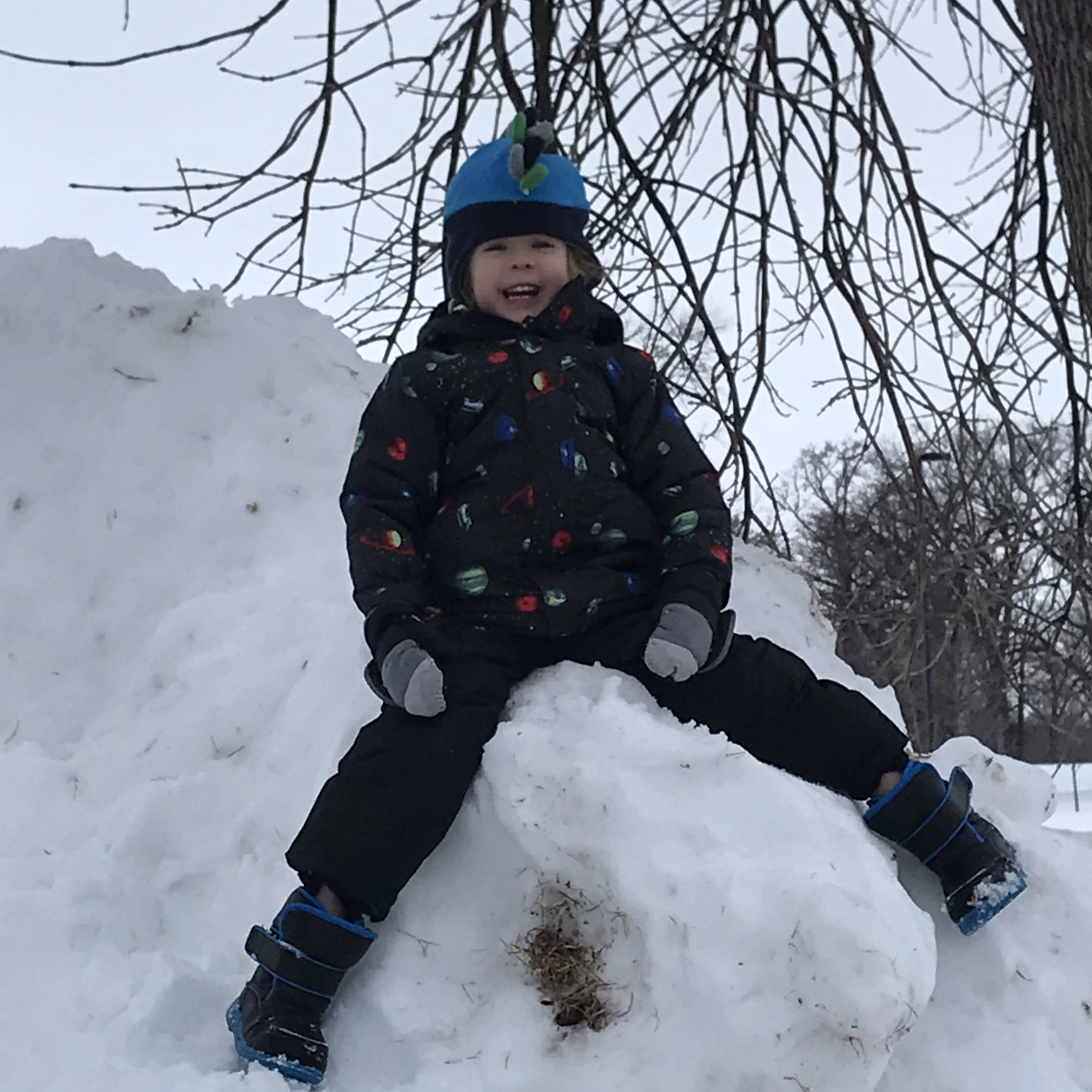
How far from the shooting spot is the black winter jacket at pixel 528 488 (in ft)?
5.64

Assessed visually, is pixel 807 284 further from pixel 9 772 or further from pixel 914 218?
pixel 9 772

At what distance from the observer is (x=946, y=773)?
2012 mm

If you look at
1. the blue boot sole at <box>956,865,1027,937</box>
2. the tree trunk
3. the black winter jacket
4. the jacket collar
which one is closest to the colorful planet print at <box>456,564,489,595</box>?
the black winter jacket

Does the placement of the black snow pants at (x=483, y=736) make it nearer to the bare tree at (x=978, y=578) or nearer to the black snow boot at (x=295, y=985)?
the black snow boot at (x=295, y=985)

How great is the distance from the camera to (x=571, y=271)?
6.70 feet

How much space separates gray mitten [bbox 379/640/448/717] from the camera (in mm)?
1543

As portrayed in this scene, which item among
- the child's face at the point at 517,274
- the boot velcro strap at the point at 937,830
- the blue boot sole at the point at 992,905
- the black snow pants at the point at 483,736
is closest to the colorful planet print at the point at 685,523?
the black snow pants at the point at 483,736

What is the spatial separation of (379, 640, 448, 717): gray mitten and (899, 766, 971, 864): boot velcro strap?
79 centimetres

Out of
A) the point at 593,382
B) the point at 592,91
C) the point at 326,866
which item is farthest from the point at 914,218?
the point at 326,866

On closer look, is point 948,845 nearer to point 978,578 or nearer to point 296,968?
point 296,968

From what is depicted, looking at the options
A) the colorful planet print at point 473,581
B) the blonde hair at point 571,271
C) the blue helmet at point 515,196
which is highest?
Result: the blue helmet at point 515,196

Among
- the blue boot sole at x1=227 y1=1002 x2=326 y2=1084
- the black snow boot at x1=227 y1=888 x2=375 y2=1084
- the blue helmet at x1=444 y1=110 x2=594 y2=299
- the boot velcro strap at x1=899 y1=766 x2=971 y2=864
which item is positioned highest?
the blue helmet at x1=444 y1=110 x2=594 y2=299

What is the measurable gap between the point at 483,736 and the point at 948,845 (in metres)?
0.78

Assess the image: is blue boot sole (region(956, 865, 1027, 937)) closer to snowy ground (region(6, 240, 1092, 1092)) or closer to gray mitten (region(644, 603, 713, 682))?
snowy ground (region(6, 240, 1092, 1092))
